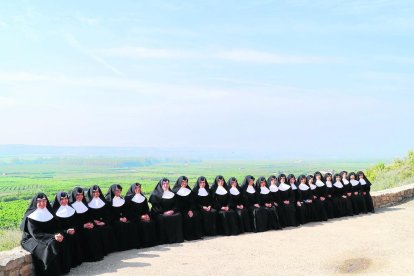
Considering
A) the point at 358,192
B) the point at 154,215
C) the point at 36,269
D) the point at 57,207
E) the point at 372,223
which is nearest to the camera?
the point at 36,269

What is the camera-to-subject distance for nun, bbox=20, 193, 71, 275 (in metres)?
6.84

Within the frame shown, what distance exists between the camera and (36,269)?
6855 millimetres

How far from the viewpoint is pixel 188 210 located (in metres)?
9.77

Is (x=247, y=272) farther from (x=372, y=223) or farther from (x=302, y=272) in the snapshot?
(x=372, y=223)

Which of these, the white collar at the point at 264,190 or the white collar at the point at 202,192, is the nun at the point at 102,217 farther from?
the white collar at the point at 264,190

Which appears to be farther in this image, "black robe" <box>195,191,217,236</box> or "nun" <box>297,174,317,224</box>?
"nun" <box>297,174,317,224</box>

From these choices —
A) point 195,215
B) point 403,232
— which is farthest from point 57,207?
point 403,232

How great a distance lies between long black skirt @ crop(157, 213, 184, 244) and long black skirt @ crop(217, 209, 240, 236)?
1184 millimetres

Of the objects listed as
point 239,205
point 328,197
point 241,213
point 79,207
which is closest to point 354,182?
point 328,197

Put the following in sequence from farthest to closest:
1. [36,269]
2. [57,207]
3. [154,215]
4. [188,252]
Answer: [154,215] < [188,252] < [57,207] < [36,269]

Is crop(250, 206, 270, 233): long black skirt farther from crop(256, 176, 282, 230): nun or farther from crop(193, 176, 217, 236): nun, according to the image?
crop(193, 176, 217, 236): nun

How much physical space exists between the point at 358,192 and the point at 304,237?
4358mm

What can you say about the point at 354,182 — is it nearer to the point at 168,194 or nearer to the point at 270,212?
the point at 270,212

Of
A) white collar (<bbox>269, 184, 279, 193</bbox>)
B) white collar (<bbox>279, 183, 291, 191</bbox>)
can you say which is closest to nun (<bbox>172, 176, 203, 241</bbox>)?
white collar (<bbox>269, 184, 279, 193</bbox>)
